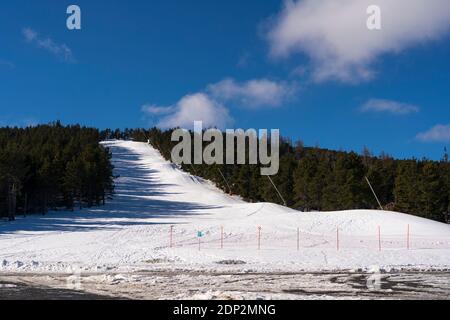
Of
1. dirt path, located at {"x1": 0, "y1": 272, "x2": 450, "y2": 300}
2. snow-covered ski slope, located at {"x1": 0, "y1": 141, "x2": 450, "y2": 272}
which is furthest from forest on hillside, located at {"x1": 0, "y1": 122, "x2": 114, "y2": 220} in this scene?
dirt path, located at {"x1": 0, "y1": 272, "x2": 450, "y2": 300}

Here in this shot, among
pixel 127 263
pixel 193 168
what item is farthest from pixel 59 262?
pixel 193 168

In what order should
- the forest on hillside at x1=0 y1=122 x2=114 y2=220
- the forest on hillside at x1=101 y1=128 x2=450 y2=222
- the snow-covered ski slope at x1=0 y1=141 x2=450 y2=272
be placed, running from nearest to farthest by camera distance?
the snow-covered ski slope at x1=0 y1=141 x2=450 y2=272 → the forest on hillside at x1=0 y1=122 x2=114 y2=220 → the forest on hillside at x1=101 y1=128 x2=450 y2=222

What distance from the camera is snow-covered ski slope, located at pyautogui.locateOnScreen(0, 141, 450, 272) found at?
24844 millimetres

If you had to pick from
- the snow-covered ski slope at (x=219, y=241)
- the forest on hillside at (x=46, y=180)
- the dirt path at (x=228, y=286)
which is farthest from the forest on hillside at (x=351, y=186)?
the dirt path at (x=228, y=286)

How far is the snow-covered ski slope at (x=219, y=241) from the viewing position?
24844 millimetres

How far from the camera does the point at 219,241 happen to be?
35.7 m

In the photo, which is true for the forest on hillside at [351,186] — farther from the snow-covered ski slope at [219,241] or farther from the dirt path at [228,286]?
the dirt path at [228,286]

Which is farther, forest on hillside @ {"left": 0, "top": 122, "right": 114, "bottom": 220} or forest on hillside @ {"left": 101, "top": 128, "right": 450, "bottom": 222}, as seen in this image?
forest on hillside @ {"left": 101, "top": 128, "right": 450, "bottom": 222}

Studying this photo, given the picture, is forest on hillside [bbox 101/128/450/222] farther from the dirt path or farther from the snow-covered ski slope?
the dirt path

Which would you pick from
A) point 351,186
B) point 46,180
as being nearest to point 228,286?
point 46,180

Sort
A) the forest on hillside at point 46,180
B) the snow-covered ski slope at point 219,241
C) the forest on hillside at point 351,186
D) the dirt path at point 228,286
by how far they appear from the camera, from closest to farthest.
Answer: the dirt path at point 228,286 < the snow-covered ski slope at point 219,241 < the forest on hillside at point 46,180 < the forest on hillside at point 351,186

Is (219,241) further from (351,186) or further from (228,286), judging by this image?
(351,186)
